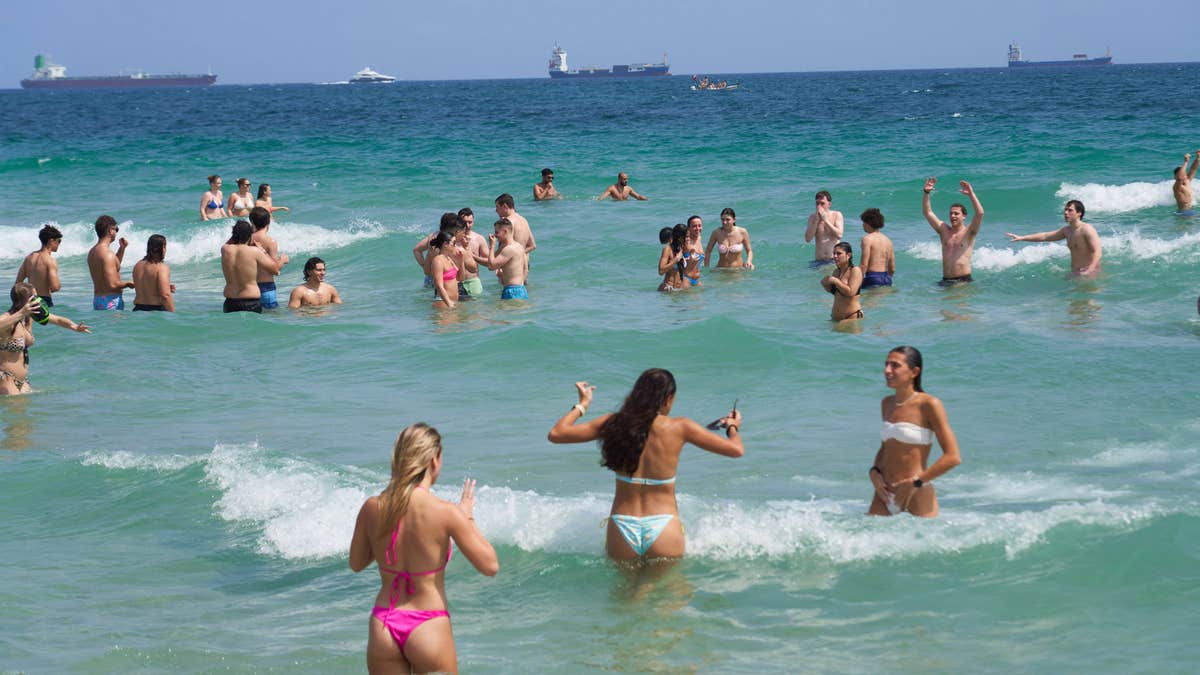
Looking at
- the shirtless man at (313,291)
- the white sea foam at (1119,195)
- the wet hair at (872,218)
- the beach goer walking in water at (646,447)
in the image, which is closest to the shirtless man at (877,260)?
the wet hair at (872,218)

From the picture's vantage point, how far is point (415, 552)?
4.32 metres

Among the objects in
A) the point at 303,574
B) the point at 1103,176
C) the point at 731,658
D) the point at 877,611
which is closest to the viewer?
the point at 731,658

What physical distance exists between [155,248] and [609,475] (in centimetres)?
673

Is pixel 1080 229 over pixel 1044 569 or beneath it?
over

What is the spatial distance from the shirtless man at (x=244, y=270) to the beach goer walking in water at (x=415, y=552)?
8.98 metres

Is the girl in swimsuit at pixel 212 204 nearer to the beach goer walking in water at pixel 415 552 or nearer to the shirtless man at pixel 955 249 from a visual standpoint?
the shirtless man at pixel 955 249

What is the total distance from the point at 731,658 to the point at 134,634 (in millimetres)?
2805

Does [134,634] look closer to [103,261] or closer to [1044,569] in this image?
[1044,569]


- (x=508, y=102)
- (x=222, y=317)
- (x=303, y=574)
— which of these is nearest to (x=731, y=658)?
(x=303, y=574)

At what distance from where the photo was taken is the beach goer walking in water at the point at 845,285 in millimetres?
11281

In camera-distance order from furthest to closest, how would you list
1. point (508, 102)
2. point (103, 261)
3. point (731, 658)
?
point (508, 102) < point (103, 261) < point (731, 658)

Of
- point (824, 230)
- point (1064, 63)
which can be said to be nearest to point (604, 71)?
point (1064, 63)

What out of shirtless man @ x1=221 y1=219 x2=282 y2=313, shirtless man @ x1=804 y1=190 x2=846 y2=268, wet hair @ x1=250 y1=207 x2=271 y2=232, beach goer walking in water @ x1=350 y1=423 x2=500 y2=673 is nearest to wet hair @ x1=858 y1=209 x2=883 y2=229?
shirtless man @ x1=804 y1=190 x2=846 y2=268

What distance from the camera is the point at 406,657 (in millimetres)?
4359
